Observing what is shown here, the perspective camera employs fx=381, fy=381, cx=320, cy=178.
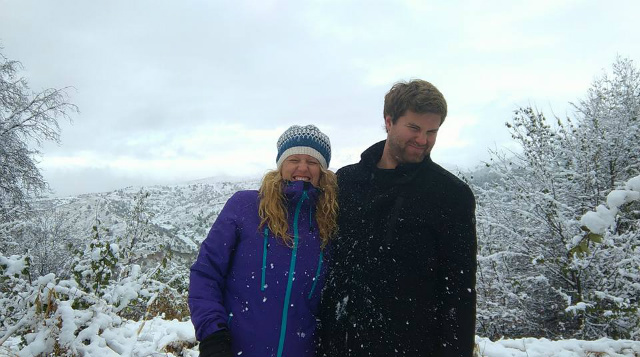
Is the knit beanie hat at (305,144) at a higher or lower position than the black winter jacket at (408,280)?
higher

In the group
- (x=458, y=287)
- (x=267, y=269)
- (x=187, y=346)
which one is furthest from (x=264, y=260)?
(x=187, y=346)

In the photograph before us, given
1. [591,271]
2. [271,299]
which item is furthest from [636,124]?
[271,299]

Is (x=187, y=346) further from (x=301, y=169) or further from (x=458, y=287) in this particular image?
(x=458, y=287)

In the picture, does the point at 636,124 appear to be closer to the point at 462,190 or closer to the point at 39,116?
→ the point at 462,190

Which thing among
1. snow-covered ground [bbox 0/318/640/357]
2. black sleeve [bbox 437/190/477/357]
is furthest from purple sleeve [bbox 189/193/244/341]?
snow-covered ground [bbox 0/318/640/357]

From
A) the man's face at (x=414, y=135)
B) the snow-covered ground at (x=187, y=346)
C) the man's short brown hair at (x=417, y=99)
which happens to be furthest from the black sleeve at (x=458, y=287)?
the snow-covered ground at (x=187, y=346)

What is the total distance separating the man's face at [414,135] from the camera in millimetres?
1838

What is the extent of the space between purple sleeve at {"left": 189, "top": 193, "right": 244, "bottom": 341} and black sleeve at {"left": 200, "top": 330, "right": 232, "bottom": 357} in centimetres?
2

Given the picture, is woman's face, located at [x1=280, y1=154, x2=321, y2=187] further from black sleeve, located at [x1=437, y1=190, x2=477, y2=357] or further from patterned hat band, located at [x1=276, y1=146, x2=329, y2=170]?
black sleeve, located at [x1=437, y1=190, x2=477, y2=357]

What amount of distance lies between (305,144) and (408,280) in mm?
818

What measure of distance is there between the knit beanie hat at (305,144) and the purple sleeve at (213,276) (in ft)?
1.30

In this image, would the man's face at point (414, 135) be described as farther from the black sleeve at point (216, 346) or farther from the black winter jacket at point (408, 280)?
the black sleeve at point (216, 346)

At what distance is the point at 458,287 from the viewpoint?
5.57 ft

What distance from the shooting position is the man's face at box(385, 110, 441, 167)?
1.84m
